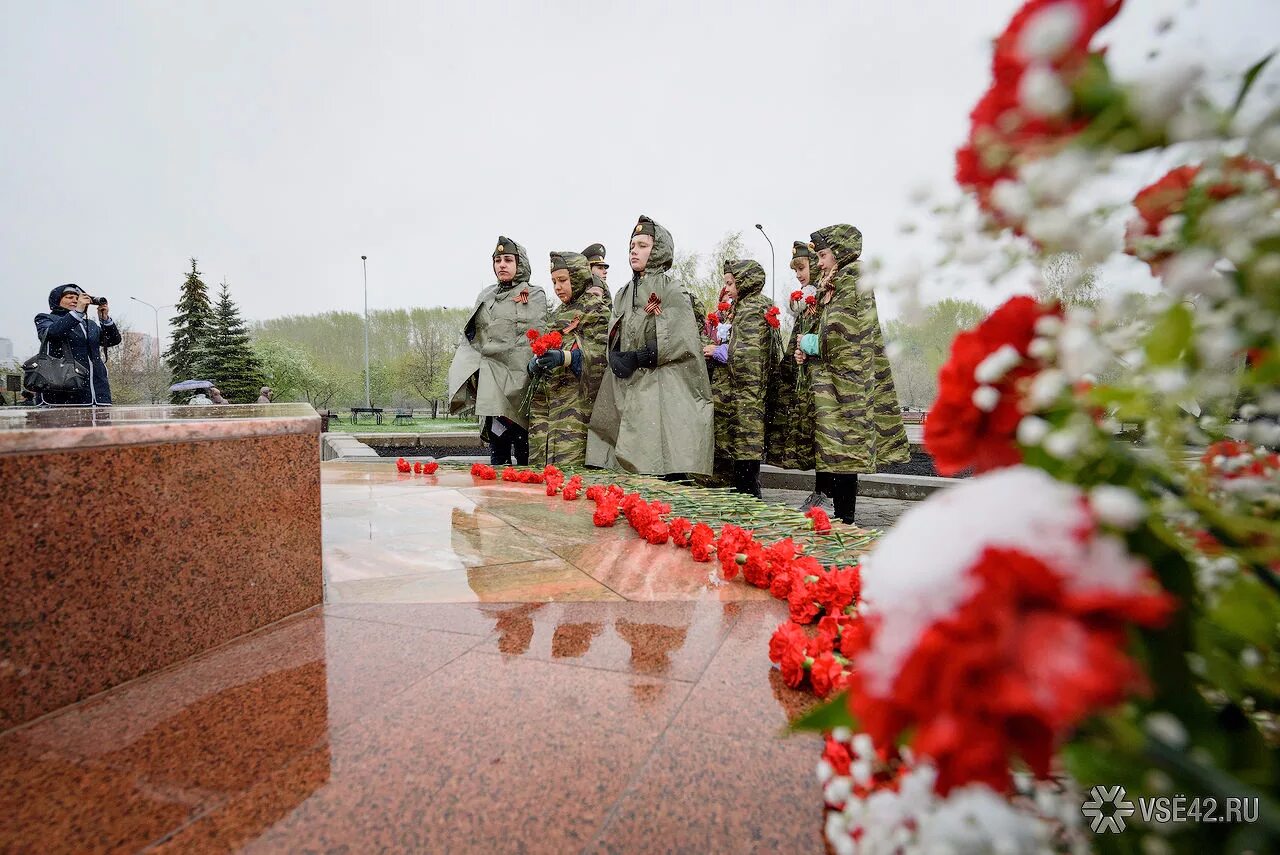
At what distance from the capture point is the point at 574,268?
698cm

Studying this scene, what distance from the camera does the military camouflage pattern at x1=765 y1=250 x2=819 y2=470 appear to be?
5812mm

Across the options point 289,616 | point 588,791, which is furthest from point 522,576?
point 588,791

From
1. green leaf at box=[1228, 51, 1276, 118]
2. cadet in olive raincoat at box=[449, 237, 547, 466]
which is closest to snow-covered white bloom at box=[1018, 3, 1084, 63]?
green leaf at box=[1228, 51, 1276, 118]

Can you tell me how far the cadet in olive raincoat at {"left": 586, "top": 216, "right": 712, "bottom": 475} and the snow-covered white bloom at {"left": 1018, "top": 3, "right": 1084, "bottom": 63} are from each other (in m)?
5.18

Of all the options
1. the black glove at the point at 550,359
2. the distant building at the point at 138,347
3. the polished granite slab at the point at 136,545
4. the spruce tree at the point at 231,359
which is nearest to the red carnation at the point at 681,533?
the polished granite slab at the point at 136,545

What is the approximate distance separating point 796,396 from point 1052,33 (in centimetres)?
596

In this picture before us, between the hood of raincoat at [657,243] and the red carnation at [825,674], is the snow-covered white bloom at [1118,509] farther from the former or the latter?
the hood of raincoat at [657,243]

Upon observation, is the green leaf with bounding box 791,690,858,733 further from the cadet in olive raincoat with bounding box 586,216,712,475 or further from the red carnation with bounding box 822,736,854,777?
the cadet in olive raincoat with bounding box 586,216,712,475

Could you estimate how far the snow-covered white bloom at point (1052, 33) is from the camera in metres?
0.46

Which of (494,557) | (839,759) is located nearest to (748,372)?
(494,557)

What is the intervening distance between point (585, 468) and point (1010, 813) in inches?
250

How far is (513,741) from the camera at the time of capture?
1411 millimetres

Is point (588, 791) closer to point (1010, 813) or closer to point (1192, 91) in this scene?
point (1010, 813)

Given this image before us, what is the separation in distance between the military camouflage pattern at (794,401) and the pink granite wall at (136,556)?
173 inches
